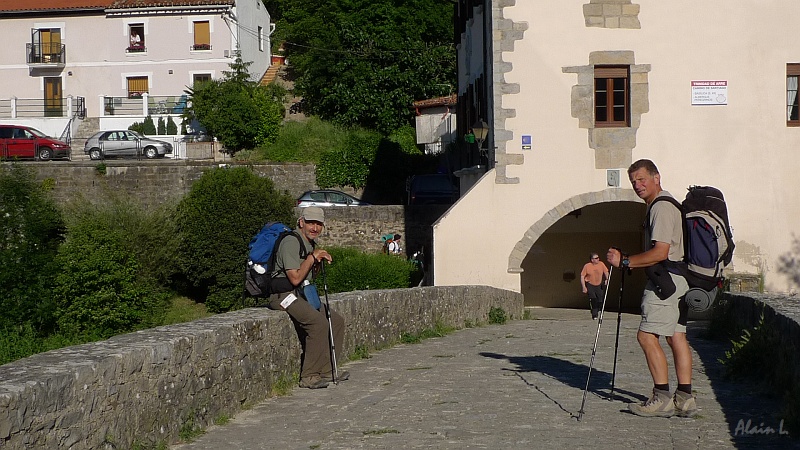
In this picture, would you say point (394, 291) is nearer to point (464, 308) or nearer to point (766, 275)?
point (464, 308)

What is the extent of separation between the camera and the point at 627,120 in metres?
21.0

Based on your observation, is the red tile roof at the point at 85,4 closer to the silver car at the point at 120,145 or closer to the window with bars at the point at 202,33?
the window with bars at the point at 202,33

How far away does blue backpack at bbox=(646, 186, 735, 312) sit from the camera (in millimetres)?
7016

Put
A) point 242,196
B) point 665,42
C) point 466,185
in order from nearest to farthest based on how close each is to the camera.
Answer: point 665,42, point 466,185, point 242,196

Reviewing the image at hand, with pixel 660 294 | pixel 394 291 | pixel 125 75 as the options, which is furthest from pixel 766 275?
pixel 125 75

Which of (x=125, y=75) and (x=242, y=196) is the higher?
(x=125, y=75)

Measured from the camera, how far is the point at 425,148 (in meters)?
43.6

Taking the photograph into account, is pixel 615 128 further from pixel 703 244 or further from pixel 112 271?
pixel 112 271

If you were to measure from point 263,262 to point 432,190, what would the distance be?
90.0 ft

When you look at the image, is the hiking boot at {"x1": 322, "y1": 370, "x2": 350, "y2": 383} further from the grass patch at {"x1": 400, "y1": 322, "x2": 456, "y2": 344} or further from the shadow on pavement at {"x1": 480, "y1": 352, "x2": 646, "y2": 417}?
the grass patch at {"x1": 400, "y1": 322, "x2": 456, "y2": 344}

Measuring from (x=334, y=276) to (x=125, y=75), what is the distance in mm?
25007

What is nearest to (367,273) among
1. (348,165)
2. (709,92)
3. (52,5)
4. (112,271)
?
(112,271)

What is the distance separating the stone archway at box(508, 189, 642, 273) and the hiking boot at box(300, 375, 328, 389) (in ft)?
42.0

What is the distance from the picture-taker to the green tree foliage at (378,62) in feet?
150
